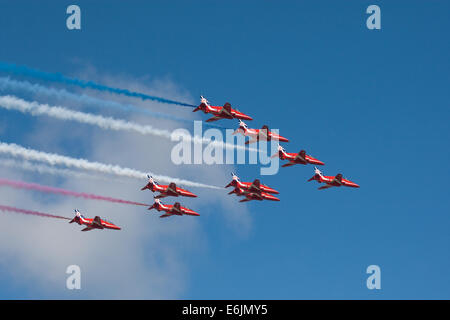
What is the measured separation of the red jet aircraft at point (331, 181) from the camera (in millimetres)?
113125

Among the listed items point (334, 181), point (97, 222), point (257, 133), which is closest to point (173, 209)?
point (97, 222)

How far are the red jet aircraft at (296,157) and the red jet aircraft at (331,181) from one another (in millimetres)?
2227

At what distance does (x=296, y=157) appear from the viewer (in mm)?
110938

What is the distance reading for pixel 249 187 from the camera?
10869cm

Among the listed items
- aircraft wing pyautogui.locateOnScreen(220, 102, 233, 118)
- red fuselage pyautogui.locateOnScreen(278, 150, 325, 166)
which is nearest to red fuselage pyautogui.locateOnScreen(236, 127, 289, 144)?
red fuselage pyautogui.locateOnScreen(278, 150, 325, 166)

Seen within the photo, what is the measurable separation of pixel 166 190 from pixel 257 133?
12.9 metres

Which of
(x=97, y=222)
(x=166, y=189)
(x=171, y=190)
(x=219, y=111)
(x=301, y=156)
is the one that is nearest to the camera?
(x=219, y=111)

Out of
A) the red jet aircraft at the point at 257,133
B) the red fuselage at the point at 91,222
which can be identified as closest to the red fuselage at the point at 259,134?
the red jet aircraft at the point at 257,133

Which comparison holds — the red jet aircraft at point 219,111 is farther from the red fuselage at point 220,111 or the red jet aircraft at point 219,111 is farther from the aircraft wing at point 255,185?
the aircraft wing at point 255,185

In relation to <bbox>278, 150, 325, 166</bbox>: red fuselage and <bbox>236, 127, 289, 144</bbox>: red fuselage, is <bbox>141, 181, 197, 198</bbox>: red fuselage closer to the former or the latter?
<bbox>236, 127, 289, 144</bbox>: red fuselage

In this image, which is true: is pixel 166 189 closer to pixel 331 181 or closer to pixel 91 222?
pixel 91 222

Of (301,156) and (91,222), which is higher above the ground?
(301,156)

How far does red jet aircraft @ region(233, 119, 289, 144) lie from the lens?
10875cm

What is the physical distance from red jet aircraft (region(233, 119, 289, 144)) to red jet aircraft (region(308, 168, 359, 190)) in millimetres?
7078
